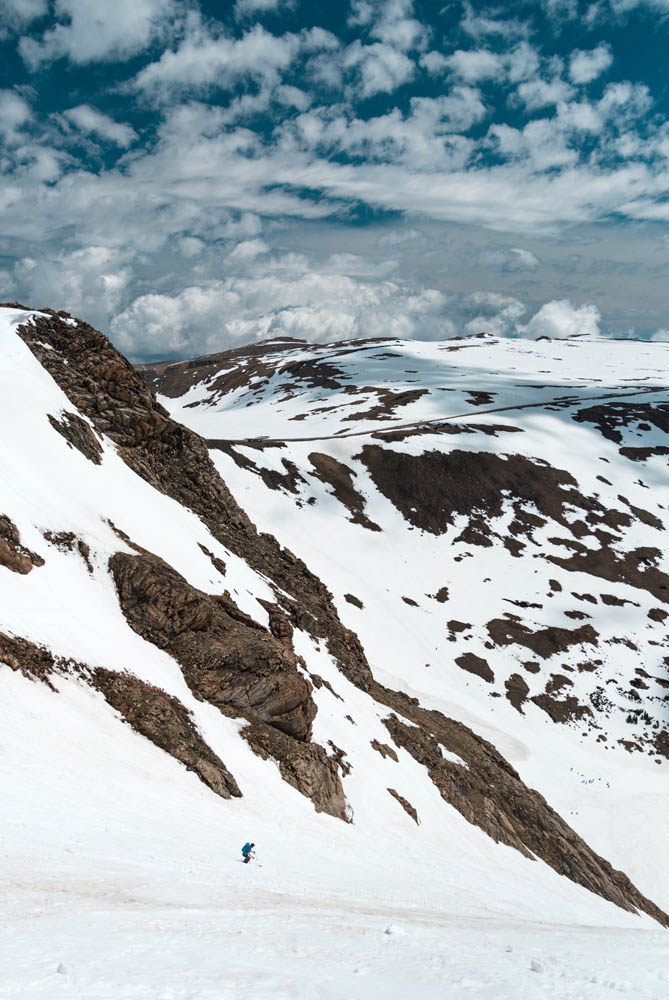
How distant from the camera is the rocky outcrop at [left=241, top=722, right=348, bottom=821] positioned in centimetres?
2222

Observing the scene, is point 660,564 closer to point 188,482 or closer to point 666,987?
point 188,482

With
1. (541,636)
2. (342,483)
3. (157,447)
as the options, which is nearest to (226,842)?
(157,447)

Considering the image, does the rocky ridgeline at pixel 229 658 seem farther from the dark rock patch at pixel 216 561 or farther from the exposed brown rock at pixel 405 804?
the dark rock patch at pixel 216 561

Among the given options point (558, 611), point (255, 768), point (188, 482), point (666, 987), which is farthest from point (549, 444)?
point (666, 987)

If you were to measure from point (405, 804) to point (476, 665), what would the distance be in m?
31.4

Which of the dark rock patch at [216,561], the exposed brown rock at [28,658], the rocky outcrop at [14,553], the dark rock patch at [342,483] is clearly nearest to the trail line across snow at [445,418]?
the dark rock patch at [342,483]

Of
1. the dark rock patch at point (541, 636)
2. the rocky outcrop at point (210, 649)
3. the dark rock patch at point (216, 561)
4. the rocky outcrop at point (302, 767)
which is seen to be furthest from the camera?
the dark rock patch at point (541, 636)

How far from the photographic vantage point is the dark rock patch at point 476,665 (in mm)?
54938

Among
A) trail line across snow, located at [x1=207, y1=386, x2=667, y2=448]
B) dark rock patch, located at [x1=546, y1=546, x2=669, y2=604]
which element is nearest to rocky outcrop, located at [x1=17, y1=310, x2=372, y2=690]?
trail line across snow, located at [x1=207, y1=386, x2=667, y2=448]

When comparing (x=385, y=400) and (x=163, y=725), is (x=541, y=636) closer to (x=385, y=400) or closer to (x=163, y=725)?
(x=163, y=725)

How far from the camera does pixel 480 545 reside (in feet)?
248

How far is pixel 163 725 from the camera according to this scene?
61.6 ft

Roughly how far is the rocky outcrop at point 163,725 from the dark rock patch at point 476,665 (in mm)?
40130

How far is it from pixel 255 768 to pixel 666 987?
1530cm
